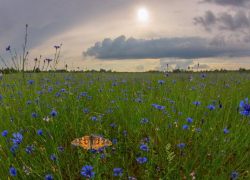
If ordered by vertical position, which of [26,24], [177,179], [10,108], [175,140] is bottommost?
[177,179]

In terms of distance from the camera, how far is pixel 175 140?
2.42 meters

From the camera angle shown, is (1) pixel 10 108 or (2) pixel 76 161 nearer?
(2) pixel 76 161

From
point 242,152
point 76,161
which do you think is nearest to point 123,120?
point 76,161

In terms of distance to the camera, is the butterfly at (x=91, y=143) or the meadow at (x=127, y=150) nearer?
the butterfly at (x=91, y=143)

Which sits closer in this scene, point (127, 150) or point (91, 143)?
point (91, 143)

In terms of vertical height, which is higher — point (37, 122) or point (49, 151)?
point (37, 122)

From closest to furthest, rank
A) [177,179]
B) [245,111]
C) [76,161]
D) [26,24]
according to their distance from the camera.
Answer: [177,179] → [245,111] → [76,161] → [26,24]

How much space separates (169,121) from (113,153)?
104 centimetres

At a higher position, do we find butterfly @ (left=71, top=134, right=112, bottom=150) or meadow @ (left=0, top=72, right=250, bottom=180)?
butterfly @ (left=71, top=134, right=112, bottom=150)

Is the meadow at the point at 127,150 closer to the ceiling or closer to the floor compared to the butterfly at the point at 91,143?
closer to the floor

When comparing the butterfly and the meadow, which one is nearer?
the butterfly

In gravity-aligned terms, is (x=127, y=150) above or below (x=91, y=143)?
below

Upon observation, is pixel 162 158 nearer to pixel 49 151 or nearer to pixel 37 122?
pixel 49 151

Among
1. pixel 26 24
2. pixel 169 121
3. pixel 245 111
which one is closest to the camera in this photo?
pixel 245 111
